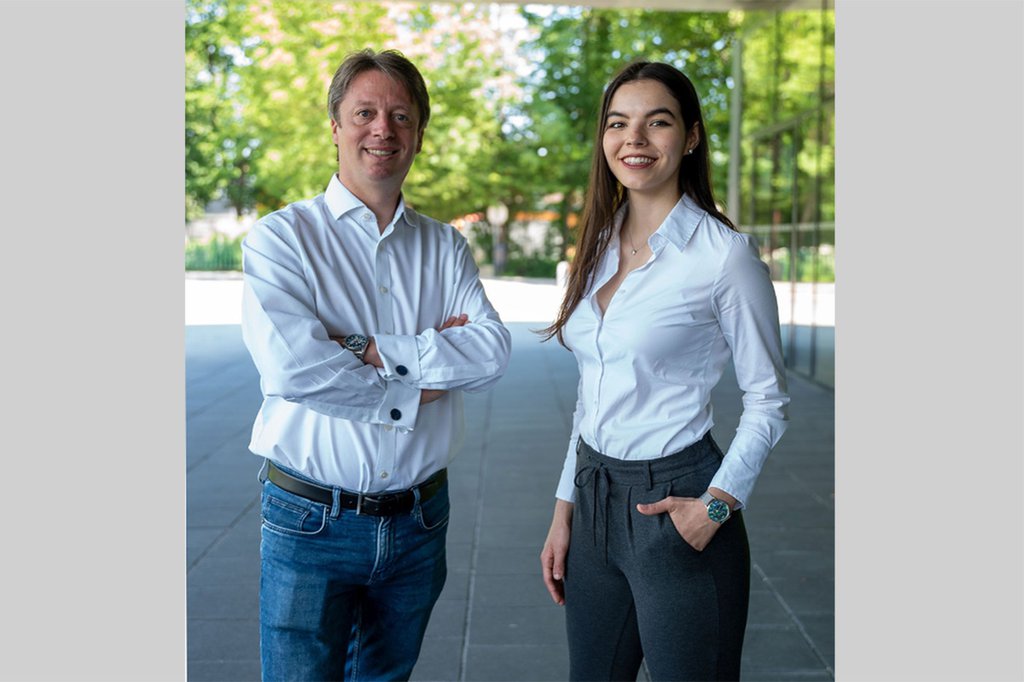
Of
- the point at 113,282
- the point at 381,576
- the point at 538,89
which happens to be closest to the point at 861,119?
the point at 381,576

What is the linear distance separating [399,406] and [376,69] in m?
0.70

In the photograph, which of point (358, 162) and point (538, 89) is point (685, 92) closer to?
point (358, 162)

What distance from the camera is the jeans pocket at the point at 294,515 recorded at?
7.66 ft

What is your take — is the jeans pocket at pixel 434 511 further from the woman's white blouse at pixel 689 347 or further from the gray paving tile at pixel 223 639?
the gray paving tile at pixel 223 639

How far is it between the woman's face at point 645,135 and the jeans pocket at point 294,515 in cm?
93

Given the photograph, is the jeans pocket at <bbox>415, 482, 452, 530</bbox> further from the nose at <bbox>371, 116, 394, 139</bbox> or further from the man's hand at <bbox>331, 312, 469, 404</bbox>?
the nose at <bbox>371, 116, 394, 139</bbox>

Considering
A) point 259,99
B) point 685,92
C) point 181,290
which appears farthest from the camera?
point 259,99

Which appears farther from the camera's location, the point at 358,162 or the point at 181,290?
the point at 181,290

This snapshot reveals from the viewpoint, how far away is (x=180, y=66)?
2498 mm

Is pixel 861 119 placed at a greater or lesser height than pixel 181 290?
greater

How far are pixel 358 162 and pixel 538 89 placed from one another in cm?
2657

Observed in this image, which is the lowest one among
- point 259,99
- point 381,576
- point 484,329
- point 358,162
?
point 381,576

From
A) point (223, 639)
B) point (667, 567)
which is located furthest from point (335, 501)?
point (223, 639)

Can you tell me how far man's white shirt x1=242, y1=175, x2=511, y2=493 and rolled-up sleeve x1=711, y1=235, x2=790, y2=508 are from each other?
545 millimetres
